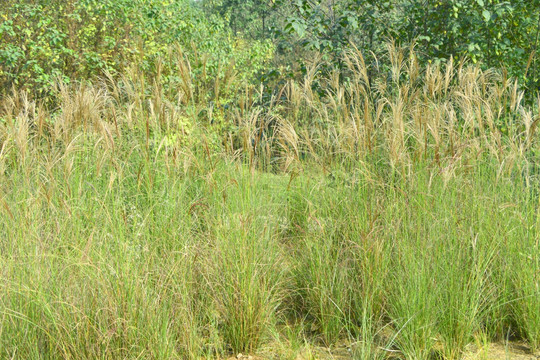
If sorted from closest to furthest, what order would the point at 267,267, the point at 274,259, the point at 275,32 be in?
1. the point at 267,267
2. the point at 274,259
3. the point at 275,32

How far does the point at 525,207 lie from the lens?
11.2ft

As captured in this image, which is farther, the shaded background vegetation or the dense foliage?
the shaded background vegetation

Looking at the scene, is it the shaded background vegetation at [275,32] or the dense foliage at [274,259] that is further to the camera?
the shaded background vegetation at [275,32]

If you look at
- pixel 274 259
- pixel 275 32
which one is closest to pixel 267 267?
Answer: pixel 274 259

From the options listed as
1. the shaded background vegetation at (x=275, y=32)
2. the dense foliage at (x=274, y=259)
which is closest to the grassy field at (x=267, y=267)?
the dense foliage at (x=274, y=259)

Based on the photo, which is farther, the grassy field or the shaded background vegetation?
the shaded background vegetation

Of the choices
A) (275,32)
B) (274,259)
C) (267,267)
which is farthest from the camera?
(275,32)

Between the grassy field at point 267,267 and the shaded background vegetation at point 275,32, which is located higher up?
the shaded background vegetation at point 275,32

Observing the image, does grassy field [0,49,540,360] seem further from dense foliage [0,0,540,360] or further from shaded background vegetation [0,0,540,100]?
shaded background vegetation [0,0,540,100]

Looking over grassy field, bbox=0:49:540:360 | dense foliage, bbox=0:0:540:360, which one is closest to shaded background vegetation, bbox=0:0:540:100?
dense foliage, bbox=0:0:540:360

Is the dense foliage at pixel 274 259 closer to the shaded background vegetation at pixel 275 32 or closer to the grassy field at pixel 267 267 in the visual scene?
the grassy field at pixel 267 267

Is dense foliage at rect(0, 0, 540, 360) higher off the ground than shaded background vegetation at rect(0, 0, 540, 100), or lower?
lower

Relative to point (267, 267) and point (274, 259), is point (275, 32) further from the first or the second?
point (267, 267)

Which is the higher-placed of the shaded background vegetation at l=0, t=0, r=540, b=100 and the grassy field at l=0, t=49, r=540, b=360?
the shaded background vegetation at l=0, t=0, r=540, b=100
